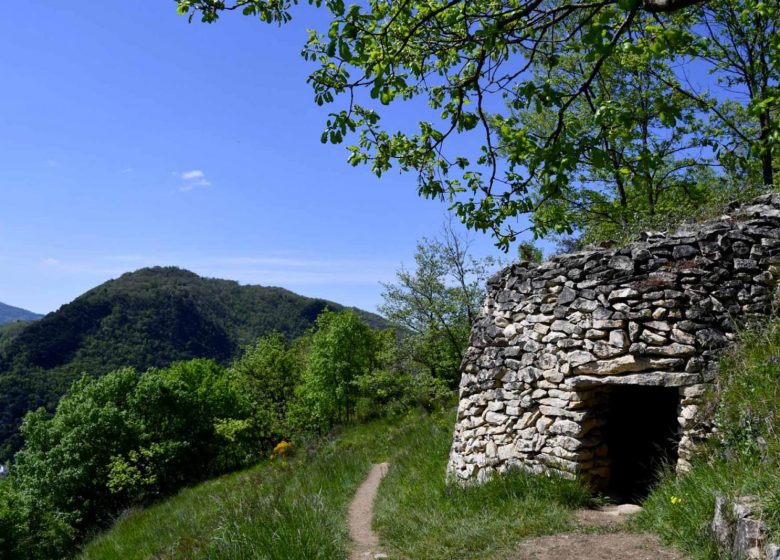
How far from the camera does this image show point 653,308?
595 centimetres

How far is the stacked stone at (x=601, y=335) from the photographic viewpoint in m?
5.72

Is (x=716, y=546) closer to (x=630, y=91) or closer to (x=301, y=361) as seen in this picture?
(x=630, y=91)

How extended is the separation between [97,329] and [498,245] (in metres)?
91.1

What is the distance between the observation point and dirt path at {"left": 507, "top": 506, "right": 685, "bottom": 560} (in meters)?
4.21

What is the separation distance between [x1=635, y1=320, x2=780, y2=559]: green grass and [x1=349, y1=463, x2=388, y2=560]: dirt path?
8.98 ft

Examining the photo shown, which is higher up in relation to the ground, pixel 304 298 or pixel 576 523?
pixel 304 298

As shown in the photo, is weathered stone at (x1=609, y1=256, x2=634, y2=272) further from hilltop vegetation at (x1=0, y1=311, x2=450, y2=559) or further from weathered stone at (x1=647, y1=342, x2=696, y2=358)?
hilltop vegetation at (x1=0, y1=311, x2=450, y2=559)

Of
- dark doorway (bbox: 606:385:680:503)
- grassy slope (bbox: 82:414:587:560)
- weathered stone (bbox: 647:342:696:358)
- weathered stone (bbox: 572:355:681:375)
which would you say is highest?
weathered stone (bbox: 647:342:696:358)

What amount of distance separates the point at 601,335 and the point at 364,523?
12.7 feet

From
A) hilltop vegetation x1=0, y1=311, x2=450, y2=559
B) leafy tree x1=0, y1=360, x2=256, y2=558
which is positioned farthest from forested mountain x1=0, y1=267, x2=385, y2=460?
leafy tree x1=0, y1=360, x2=256, y2=558

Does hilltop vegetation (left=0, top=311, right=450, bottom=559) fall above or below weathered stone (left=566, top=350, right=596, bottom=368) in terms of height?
below

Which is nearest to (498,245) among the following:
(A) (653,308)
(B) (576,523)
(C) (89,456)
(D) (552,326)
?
(D) (552,326)

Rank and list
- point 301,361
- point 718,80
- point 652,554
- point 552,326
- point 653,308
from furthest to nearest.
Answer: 1. point 301,361
2. point 718,80
3. point 552,326
4. point 653,308
5. point 652,554

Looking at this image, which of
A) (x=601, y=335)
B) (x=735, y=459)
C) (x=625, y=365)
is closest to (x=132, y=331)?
(x=601, y=335)
